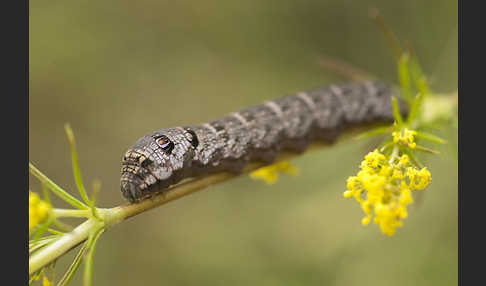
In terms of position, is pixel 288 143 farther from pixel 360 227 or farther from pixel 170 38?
pixel 170 38

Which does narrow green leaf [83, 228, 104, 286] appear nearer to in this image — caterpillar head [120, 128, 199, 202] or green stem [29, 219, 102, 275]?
green stem [29, 219, 102, 275]

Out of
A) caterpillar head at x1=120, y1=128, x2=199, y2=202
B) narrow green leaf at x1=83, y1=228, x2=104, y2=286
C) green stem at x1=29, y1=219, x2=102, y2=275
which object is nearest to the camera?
narrow green leaf at x1=83, y1=228, x2=104, y2=286

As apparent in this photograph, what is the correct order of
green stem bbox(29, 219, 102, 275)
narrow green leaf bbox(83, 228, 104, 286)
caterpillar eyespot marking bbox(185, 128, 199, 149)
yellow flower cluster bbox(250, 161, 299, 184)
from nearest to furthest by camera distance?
narrow green leaf bbox(83, 228, 104, 286) → green stem bbox(29, 219, 102, 275) → caterpillar eyespot marking bbox(185, 128, 199, 149) → yellow flower cluster bbox(250, 161, 299, 184)

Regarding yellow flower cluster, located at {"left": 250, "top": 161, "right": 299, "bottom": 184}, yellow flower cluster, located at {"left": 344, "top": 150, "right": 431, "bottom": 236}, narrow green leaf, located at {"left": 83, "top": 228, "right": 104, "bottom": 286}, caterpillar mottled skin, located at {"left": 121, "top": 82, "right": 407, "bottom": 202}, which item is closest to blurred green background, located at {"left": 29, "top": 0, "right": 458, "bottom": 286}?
caterpillar mottled skin, located at {"left": 121, "top": 82, "right": 407, "bottom": 202}

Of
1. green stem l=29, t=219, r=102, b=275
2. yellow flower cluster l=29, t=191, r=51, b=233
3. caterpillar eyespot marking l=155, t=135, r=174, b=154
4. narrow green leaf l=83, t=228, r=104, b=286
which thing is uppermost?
caterpillar eyespot marking l=155, t=135, r=174, b=154

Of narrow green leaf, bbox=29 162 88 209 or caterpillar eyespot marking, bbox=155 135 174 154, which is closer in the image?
narrow green leaf, bbox=29 162 88 209

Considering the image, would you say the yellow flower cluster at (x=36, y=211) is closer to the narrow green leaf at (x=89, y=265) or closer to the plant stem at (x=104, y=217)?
the plant stem at (x=104, y=217)
